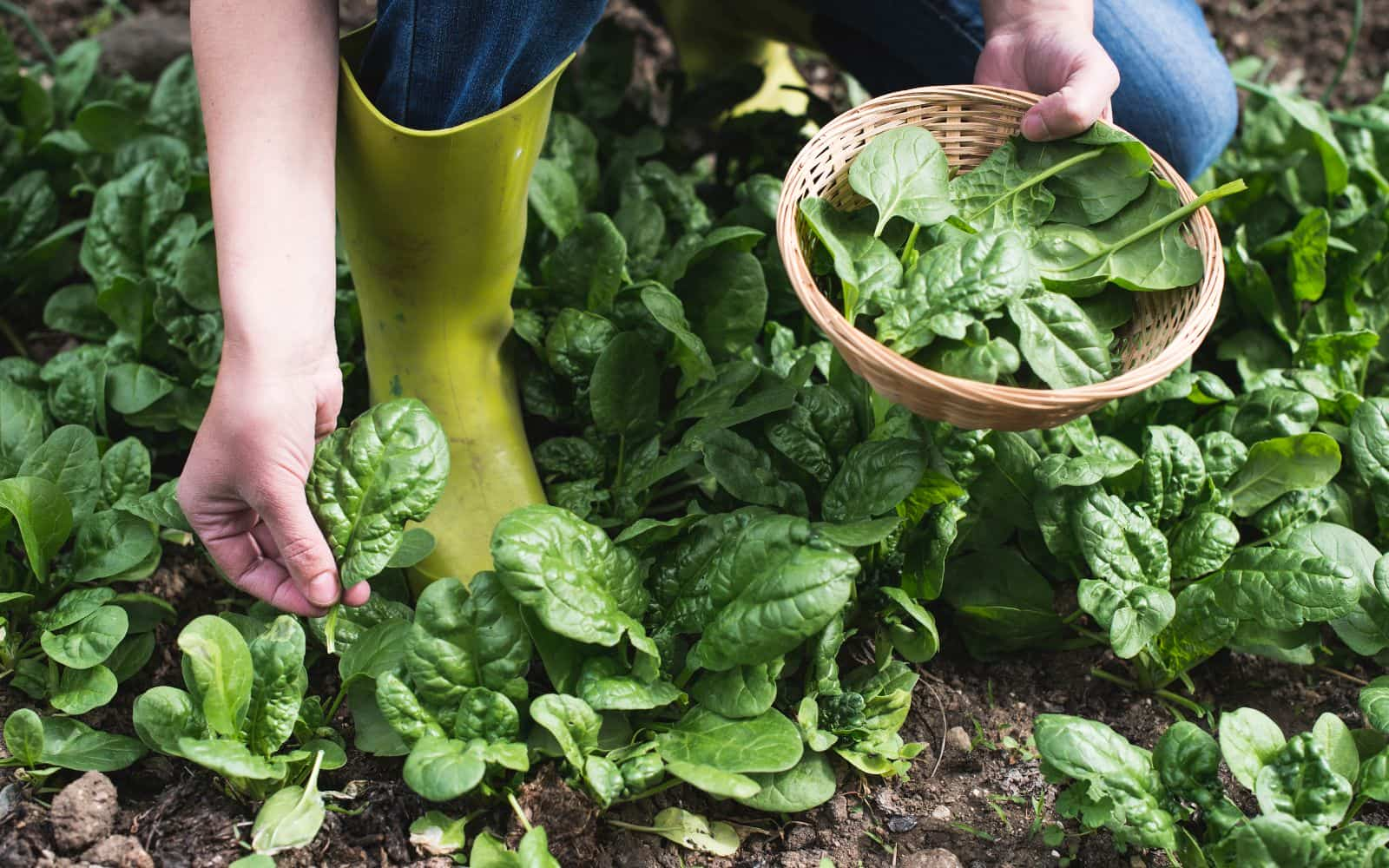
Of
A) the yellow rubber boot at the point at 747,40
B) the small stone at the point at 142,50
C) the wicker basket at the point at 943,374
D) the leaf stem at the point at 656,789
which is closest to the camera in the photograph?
the wicker basket at the point at 943,374

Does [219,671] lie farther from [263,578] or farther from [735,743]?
[735,743]

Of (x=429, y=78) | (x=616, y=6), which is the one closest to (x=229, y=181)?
(x=429, y=78)

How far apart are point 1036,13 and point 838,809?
3.21 ft

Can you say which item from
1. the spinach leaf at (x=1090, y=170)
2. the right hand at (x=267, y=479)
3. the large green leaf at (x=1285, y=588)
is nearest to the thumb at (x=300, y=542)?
the right hand at (x=267, y=479)

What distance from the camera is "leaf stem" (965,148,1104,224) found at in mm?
1279

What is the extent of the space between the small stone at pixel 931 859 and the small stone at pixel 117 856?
77cm

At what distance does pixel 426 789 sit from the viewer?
108 centimetres

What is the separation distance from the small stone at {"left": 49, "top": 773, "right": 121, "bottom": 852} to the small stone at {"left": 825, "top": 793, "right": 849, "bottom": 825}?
758mm

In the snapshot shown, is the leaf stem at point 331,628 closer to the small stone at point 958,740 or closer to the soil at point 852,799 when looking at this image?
the soil at point 852,799

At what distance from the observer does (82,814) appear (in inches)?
45.9

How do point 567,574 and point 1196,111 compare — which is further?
point 1196,111

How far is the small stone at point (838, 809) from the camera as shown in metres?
1.28

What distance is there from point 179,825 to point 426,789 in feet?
1.05

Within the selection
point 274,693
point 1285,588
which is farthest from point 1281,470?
point 274,693
